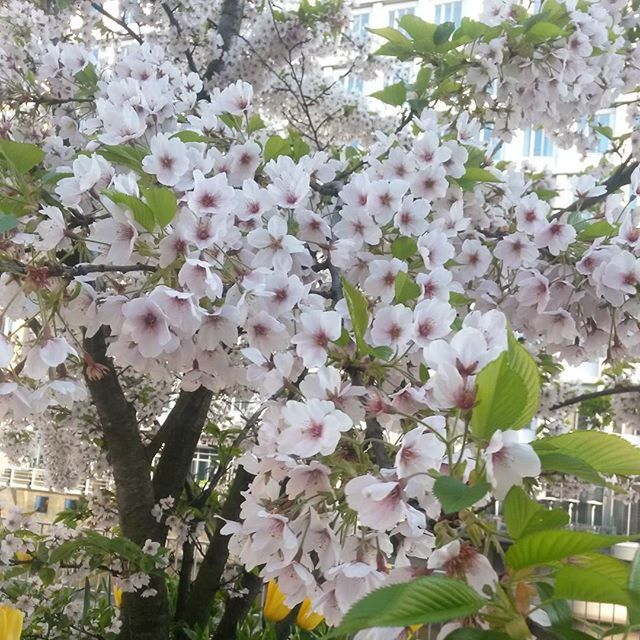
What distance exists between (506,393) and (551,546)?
0.30ft

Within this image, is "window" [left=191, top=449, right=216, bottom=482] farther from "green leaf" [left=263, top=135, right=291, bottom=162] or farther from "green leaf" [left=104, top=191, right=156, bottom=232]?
"green leaf" [left=104, top=191, right=156, bottom=232]

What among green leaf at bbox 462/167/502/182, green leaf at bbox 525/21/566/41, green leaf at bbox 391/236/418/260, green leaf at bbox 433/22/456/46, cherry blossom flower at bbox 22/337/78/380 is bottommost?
cherry blossom flower at bbox 22/337/78/380

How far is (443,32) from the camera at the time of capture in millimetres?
1271

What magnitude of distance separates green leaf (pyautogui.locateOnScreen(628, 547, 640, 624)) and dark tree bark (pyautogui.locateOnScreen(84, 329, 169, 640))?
4.73ft

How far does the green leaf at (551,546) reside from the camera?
337mm

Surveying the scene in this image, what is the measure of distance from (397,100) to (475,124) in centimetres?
18

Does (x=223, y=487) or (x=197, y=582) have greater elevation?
(x=223, y=487)

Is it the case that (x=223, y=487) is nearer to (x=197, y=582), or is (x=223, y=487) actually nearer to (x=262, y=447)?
(x=197, y=582)

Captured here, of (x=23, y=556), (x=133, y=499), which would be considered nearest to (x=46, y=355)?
(x=133, y=499)

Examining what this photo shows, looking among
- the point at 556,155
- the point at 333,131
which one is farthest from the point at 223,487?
the point at 556,155

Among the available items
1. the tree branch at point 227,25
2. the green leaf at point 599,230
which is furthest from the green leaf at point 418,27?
the tree branch at point 227,25

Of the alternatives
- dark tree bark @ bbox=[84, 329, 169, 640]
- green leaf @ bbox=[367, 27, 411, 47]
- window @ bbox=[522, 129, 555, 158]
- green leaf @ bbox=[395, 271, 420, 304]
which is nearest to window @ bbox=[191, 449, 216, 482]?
dark tree bark @ bbox=[84, 329, 169, 640]

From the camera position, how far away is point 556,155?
10805 mm

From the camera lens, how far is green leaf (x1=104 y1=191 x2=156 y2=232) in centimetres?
67
